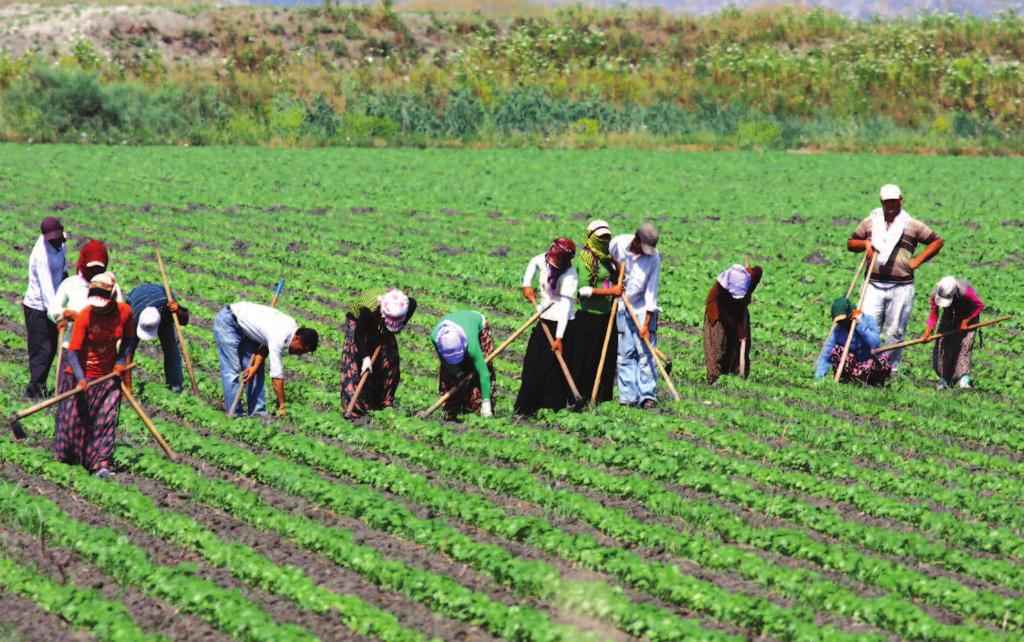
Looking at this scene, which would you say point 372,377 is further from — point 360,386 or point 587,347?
point 587,347

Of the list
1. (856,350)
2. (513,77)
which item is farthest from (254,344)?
→ (513,77)

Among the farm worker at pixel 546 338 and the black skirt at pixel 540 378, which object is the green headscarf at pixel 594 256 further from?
the black skirt at pixel 540 378

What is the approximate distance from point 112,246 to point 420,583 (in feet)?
45.6

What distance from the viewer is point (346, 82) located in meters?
45.0

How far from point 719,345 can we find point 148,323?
540 cm

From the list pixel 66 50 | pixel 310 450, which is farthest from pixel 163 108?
pixel 310 450

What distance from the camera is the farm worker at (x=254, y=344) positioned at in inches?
401

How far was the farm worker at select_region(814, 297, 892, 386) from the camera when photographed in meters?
12.6

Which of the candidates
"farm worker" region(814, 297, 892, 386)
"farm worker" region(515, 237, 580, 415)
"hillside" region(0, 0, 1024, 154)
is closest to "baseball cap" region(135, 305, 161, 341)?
"farm worker" region(515, 237, 580, 415)

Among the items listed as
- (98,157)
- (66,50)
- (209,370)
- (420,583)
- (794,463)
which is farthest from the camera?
(66,50)

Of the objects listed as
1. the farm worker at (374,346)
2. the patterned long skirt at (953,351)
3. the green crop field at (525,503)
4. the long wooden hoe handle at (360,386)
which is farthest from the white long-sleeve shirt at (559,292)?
the patterned long skirt at (953,351)

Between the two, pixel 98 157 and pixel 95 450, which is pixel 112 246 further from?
pixel 98 157

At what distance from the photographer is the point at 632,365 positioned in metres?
11.6

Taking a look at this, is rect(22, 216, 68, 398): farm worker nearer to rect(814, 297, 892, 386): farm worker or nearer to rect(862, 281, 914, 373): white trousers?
rect(814, 297, 892, 386): farm worker
